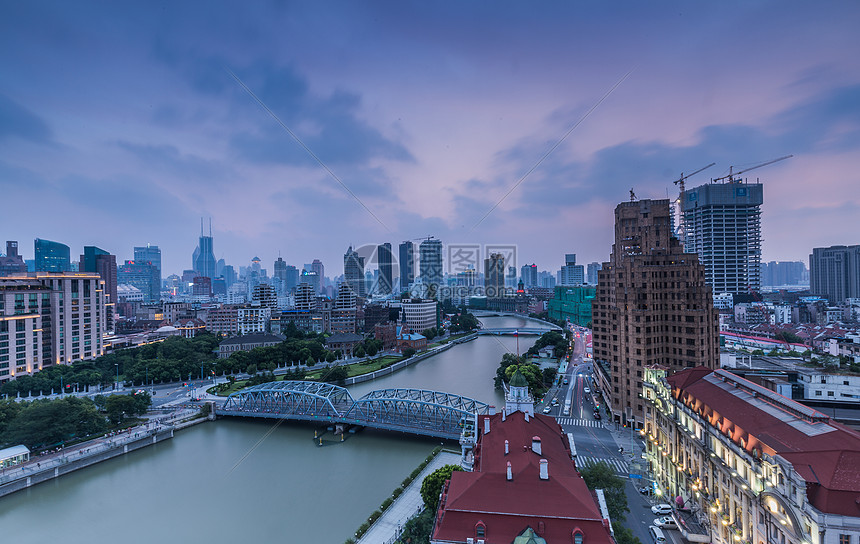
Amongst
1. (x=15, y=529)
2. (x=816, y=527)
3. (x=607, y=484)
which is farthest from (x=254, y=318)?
(x=816, y=527)

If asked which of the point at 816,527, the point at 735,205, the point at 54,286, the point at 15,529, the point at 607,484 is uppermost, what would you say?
the point at 735,205

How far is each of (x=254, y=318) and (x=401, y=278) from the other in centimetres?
9731

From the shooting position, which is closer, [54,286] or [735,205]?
[54,286]

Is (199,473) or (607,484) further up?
(607,484)

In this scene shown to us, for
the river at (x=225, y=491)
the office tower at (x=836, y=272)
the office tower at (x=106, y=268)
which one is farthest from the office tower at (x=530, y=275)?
the river at (x=225, y=491)

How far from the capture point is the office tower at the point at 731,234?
79062 millimetres

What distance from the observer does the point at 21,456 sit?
855 inches

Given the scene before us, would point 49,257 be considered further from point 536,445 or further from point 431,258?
point 536,445

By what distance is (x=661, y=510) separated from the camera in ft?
52.7

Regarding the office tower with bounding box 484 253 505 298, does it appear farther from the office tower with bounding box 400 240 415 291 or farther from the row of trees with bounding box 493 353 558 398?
the row of trees with bounding box 493 353 558 398

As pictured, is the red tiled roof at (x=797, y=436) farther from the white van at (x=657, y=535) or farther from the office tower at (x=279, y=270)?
the office tower at (x=279, y=270)

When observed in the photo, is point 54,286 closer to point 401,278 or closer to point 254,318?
point 254,318

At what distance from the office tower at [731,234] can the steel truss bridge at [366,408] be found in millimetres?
72310

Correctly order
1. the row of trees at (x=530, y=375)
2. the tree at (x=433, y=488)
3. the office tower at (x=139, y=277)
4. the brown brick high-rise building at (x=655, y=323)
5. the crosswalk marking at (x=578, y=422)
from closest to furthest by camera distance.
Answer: the tree at (x=433, y=488), the brown brick high-rise building at (x=655, y=323), the crosswalk marking at (x=578, y=422), the row of trees at (x=530, y=375), the office tower at (x=139, y=277)
